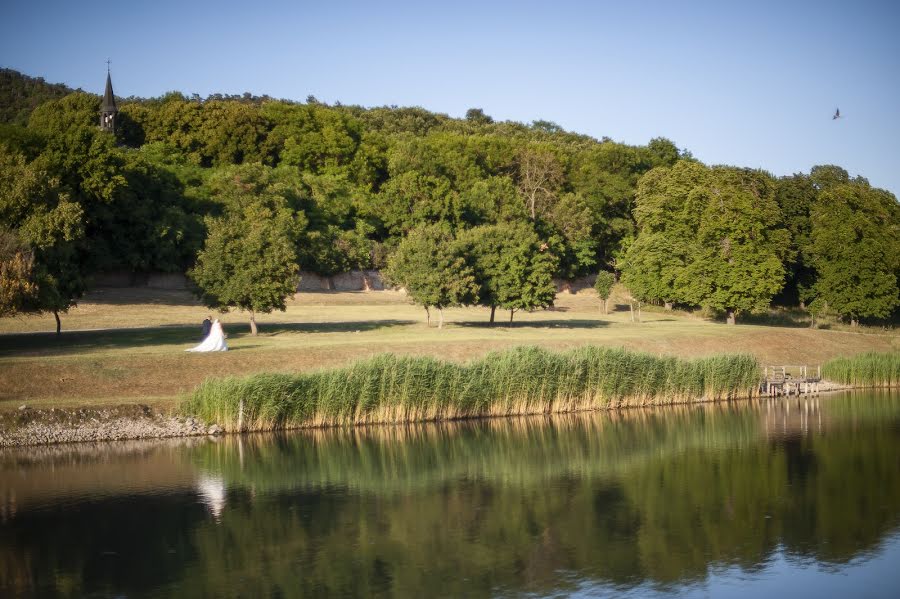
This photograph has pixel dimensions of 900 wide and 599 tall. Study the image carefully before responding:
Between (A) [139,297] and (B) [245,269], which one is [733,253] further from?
(A) [139,297]

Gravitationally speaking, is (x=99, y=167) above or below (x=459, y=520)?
above

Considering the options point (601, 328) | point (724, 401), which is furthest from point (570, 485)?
point (601, 328)

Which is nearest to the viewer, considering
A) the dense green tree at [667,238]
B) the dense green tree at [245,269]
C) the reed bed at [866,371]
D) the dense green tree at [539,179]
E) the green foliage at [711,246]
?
the reed bed at [866,371]

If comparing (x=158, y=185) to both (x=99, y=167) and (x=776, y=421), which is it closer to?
(x=99, y=167)

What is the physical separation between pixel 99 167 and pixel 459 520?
5925 centimetres

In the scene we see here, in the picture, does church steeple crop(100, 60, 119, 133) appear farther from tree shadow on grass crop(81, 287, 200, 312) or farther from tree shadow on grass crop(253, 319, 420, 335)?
tree shadow on grass crop(253, 319, 420, 335)

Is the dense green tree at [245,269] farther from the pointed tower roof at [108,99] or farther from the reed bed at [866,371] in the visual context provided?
the pointed tower roof at [108,99]

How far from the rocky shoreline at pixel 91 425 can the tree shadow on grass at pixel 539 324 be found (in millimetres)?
31306

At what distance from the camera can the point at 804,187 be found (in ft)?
310

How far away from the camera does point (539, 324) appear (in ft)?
234

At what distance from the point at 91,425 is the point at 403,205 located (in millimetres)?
65126

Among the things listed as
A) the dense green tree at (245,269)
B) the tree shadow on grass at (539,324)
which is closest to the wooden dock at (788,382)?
the tree shadow on grass at (539,324)

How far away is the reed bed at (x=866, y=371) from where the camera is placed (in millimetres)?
51156

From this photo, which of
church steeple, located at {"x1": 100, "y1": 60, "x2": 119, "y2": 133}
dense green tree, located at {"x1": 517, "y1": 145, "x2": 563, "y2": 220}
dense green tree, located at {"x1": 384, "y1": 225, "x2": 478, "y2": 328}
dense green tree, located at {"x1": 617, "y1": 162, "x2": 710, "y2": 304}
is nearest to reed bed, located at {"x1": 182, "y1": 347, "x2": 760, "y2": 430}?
dense green tree, located at {"x1": 384, "y1": 225, "x2": 478, "y2": 328}
